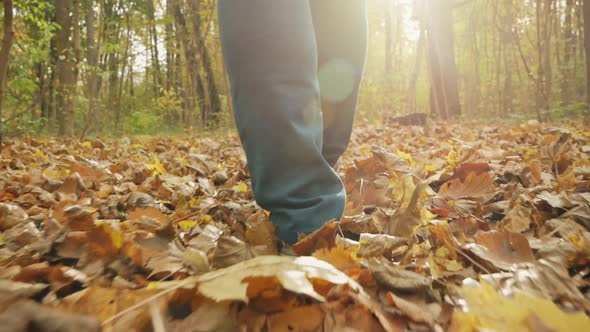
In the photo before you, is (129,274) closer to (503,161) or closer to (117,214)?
(117,214)

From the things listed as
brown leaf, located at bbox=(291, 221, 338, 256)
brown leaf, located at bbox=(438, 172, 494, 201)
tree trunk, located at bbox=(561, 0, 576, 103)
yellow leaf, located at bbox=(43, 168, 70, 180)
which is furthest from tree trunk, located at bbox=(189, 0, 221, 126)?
tree trunk, located at bbox=(561, 0, 576, 103)

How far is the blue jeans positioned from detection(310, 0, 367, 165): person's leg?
0.98 ft

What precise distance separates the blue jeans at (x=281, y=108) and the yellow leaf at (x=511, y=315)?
399 mm

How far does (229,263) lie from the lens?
29.9 inches

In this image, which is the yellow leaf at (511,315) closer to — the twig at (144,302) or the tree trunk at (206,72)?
the twig at (144,302)

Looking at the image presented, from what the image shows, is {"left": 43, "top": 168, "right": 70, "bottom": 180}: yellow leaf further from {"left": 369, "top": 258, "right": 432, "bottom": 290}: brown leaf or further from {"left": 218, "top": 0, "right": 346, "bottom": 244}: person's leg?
{"left": 369, "top": 258, "right": 432, "bottom": 290}: brown leaf

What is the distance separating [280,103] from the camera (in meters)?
0.83

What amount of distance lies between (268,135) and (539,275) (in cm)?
54

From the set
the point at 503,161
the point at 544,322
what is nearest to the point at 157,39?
the point at 503,161

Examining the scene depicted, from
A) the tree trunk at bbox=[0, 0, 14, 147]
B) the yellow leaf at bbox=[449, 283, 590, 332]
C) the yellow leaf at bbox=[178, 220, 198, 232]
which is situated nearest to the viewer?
the yellow leaf at bbox=[449, 283, 590, 332]

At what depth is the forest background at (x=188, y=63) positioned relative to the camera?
7.46 meters

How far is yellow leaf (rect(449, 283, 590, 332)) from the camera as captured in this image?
44 centimetres

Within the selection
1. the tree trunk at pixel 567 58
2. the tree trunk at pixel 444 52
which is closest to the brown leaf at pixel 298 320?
the tree trunk at pixel 444 52

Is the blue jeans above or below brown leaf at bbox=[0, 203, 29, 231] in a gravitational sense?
above
